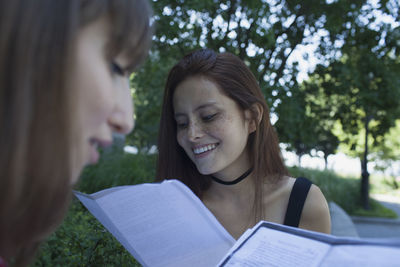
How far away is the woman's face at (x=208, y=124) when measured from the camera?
2078 mm

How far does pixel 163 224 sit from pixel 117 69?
0.70 meters

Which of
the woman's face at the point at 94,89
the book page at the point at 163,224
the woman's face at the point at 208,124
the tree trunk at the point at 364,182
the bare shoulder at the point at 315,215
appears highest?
the woman's face at the point at 94,89

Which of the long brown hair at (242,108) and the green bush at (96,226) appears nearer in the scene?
the green bush at (96,226)

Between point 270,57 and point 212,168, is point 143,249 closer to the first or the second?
point 212,168

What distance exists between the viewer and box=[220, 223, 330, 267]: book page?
105 centimetres

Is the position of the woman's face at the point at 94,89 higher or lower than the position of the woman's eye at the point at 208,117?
higher

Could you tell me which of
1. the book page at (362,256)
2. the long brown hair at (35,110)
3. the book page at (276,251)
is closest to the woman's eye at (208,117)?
the book page at (276,251)

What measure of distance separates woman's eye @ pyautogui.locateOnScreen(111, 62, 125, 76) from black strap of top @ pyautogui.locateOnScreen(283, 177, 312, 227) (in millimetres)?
1502

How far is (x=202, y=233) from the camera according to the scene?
1.45m

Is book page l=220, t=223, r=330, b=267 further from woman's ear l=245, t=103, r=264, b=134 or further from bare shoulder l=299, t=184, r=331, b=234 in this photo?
woman's ear l=245, t=103, r=264, b=134

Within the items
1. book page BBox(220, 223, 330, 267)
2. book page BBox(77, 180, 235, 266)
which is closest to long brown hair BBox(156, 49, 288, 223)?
book page BBox(77, 180, 235, 266)

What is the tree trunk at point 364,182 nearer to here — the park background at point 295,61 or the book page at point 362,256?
the park background at point 295,61

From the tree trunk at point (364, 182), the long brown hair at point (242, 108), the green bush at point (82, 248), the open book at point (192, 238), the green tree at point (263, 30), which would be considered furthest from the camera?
the tree trunk at point (364, 182)

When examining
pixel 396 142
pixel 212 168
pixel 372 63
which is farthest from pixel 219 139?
pixel 396 142
